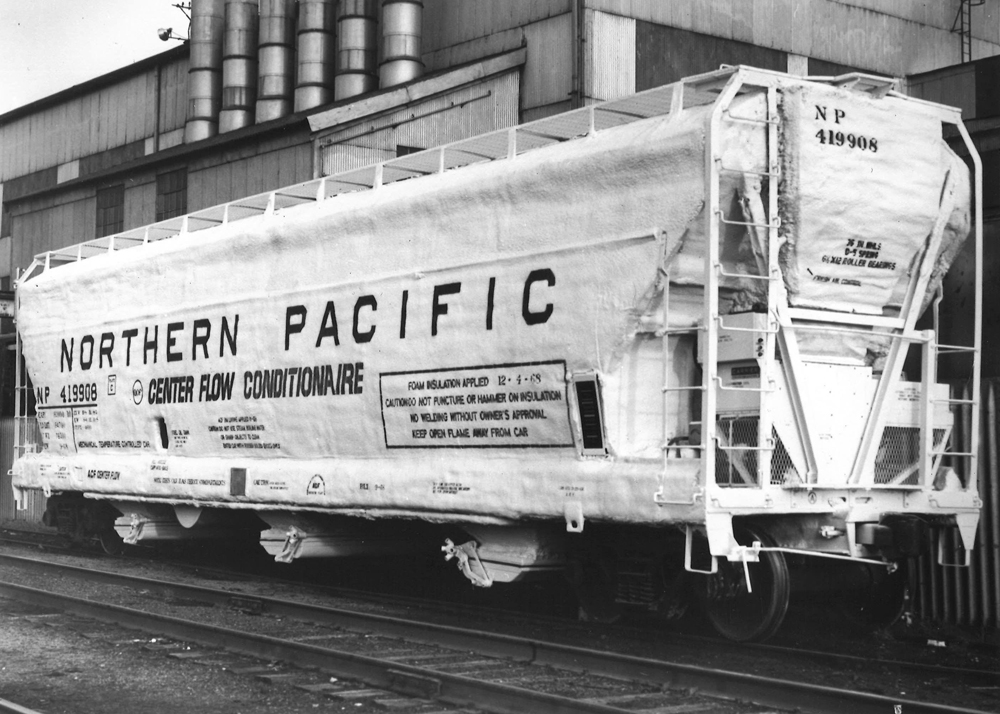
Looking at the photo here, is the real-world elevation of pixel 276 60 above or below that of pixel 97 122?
above

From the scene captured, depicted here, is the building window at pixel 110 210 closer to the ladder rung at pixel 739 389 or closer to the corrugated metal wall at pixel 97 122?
the corrugated metal wall at pixel 97 122

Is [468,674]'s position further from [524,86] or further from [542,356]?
[524,86]

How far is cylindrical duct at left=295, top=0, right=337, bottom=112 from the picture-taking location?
26266 mm

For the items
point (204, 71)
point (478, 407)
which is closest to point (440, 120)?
point (204, 71)

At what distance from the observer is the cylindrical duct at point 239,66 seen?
27.8 meters

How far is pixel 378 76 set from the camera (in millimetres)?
25609

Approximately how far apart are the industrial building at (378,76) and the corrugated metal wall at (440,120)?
2cm

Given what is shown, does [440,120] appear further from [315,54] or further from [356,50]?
[315,54]

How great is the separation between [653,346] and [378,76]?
56.0ft

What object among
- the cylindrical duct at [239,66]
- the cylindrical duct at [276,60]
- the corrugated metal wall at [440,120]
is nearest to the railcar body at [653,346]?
the corrugated metal wall at [440,120]

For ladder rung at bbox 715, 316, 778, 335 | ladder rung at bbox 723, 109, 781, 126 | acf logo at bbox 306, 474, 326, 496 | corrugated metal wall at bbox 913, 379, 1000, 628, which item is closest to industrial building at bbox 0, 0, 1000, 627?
acf logo at bbox 306, 474, 326, 496

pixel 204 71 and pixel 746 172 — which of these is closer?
pixel 746 172

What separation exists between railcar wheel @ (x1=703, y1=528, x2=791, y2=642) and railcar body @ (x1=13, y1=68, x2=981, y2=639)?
2 centimetres

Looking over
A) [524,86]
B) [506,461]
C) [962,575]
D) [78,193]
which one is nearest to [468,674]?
[506,461]
